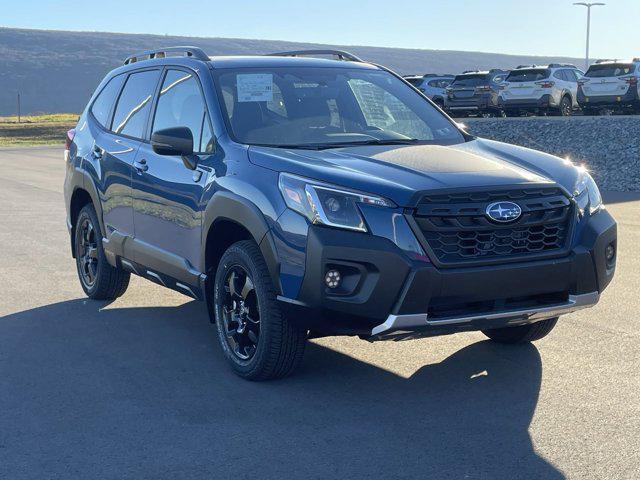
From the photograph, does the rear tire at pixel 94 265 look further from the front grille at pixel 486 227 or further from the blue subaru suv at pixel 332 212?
the front grille at pixel 486 227

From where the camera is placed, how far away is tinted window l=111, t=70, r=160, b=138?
23.9 ft

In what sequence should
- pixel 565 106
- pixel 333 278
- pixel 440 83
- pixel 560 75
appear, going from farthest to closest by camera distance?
pixel 440 83
pixel 565 106
pixel 560 75
pixel 333 278

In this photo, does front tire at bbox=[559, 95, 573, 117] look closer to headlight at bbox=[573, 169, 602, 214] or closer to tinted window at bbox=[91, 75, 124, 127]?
tinted window at bbox=[91, 75, 124, 127]

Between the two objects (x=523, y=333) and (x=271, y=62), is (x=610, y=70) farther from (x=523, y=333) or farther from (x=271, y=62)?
(x=523, y=333)

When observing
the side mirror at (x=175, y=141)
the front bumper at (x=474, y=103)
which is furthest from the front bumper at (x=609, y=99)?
the side mirror at (x=175, y=141)

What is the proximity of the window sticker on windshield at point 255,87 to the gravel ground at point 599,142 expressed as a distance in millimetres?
12795

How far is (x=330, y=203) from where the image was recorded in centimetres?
518

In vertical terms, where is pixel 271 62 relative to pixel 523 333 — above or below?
above

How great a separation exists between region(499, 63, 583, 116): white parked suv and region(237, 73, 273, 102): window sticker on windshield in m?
24.7

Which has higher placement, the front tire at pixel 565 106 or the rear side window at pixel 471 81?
the rear side window at pixel 471 81

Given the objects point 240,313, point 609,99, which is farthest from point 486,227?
point 609,99

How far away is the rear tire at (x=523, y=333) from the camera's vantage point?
6.46 metres

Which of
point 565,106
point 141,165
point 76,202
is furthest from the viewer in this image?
point 565,106

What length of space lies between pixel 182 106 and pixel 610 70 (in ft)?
79.0
